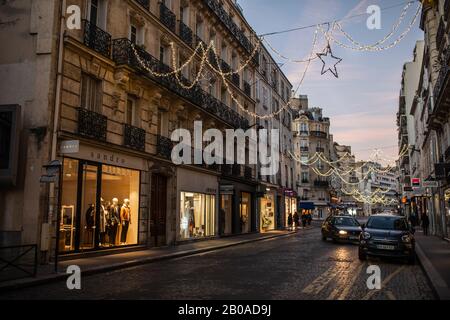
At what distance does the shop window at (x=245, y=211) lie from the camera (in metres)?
31.2

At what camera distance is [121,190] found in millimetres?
17266

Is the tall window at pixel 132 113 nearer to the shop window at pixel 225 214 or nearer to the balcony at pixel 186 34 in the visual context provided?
the balcony at pixel 186 34

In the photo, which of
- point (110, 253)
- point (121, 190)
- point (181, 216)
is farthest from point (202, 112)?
point (110, 253)

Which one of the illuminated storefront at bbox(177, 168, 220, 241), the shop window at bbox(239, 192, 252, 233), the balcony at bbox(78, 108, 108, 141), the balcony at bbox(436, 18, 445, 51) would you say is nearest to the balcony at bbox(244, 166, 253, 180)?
the shop window at bbox(239, 192, 252, 233)

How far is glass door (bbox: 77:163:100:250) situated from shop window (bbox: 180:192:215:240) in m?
6.87

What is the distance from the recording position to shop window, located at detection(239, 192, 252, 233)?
31.2m

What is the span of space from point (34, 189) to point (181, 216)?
9.74 meters

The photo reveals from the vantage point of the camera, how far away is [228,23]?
2933cm

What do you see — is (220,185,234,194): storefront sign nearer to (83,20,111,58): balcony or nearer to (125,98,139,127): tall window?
(125,98,139,127): tall window

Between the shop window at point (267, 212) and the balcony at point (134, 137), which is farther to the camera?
A: the shop window at point (267, 212)

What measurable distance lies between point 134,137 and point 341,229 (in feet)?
41.2

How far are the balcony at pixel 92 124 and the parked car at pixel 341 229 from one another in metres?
13.9

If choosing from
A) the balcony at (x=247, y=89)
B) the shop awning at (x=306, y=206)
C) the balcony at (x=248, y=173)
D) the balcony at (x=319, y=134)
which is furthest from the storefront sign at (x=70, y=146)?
the balcony at (x=319, y=134)

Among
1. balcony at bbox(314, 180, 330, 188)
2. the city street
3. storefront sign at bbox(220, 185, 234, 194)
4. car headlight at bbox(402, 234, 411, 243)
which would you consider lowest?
the city street
